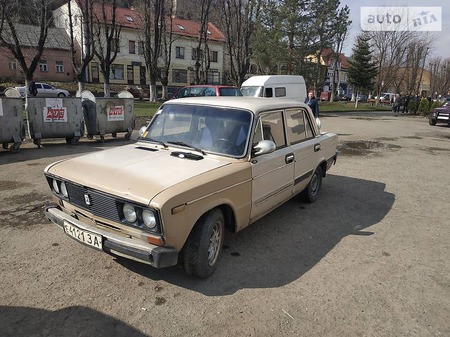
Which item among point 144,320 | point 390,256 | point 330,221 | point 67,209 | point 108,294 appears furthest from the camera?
point 330,221

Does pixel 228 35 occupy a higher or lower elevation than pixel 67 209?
higher

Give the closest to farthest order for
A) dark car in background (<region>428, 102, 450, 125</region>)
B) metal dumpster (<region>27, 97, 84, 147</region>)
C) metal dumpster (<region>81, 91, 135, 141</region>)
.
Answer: metal dumpster (<region>27, 97, 84, 147</region>) → metal dumpster (<region>81, 91, 135, 141</region>) → dark car in background (<region>428, 102, 450, 125</region>)

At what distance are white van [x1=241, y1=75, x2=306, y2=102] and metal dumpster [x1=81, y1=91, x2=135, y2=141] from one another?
7.94m

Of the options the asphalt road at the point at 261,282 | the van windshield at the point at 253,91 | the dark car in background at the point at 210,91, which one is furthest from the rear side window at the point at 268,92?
the asphalt road at the point at 261,282

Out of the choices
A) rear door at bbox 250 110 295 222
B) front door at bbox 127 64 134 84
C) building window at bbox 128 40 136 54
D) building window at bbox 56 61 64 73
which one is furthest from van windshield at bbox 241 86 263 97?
building window at bbox 56 61 64 73

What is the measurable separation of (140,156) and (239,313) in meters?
1.95

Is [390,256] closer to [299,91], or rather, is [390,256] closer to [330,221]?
[330,221]

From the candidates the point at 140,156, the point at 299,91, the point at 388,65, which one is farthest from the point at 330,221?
the point at 388,65

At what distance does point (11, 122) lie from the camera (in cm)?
863

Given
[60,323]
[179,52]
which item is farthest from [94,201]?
[179,52]

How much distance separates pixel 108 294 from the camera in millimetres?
3072

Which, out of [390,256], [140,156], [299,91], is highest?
[299,91]

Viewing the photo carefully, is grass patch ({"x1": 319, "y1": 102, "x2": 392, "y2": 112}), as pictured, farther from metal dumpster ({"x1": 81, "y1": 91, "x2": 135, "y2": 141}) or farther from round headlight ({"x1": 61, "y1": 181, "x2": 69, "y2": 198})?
round headlight ({"x1": 61, "y1": 181, "x2": 69, "y2": 198})

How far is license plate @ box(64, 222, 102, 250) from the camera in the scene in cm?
302
